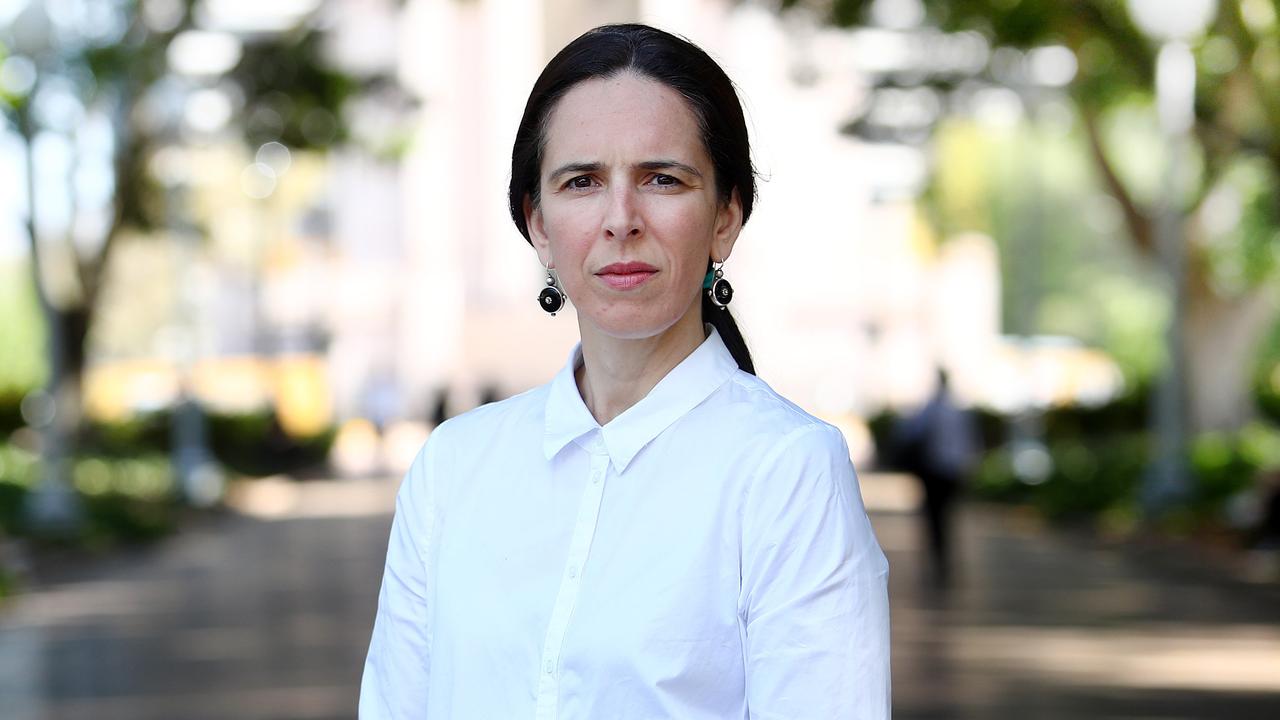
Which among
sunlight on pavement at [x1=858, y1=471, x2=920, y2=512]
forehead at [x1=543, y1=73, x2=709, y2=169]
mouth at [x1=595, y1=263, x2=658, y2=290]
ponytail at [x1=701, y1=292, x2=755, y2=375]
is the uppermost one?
forehead at [x1=543, y1=73, x2=709, y2=169]

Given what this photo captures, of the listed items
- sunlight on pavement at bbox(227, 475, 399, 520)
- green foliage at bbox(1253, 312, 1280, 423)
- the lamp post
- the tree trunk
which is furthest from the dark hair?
green foliage at bbox(1253, 312, 1280, 423)

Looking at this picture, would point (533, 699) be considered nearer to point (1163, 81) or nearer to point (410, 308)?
point (1163, 81)

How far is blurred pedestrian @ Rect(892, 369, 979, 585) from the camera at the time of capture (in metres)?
16.0

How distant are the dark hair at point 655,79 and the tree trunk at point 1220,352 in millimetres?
26008

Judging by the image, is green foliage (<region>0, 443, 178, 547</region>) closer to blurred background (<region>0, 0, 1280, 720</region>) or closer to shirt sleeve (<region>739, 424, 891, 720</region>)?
blurred background (<region>0, 0, 1280, 720</region>)

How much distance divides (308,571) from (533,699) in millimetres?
16907

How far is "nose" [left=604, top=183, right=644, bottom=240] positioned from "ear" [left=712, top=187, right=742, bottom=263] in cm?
15

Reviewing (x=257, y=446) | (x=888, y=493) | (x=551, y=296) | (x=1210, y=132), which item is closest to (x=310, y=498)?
(x=257, y=446)

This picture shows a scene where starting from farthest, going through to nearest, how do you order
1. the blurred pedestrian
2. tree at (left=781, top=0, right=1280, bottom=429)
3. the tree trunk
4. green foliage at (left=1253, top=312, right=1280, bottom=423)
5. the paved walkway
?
green foliage at (left=1253, top=312, right=1280, bottom=423), the tree trunk, tree at (left=781, top=0, right=1280, bottom=429), the blurred pedestrian, the paved walkway

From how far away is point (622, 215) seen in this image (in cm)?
226

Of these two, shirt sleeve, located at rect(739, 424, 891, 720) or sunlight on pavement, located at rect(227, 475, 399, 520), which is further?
sunlight on pavement, located at rect(227, 475, 399, 520)

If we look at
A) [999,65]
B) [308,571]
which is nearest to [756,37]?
[999,65]

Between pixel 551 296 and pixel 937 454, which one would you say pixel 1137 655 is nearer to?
pixel 937 454

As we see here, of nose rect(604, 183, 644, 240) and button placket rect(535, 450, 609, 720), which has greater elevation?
nose rect(604, 183, 644, 240)
